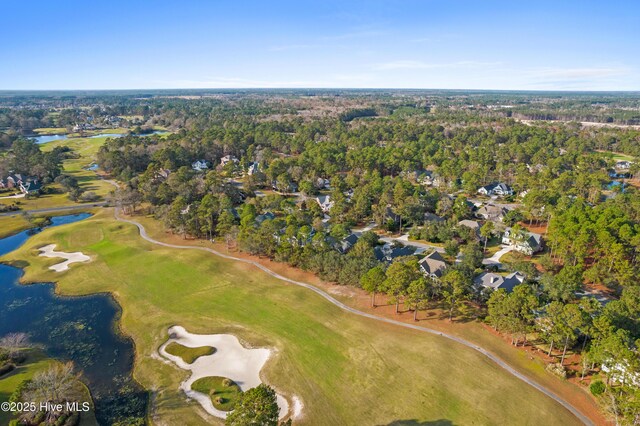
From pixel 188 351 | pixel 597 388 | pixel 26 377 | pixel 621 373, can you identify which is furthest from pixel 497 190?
pixel 26 377

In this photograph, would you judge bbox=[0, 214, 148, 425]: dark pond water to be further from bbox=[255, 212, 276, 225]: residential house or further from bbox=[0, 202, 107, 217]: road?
bbox=[0, 202, 107, 217]: road

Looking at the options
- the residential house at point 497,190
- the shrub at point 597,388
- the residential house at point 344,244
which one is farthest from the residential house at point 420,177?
the shrub at point 597,388

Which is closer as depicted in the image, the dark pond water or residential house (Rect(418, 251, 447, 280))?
the dark pond water

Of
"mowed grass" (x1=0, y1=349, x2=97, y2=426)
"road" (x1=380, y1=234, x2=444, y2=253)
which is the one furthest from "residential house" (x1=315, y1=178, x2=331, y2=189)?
"mowed grass" (x1=0, y1=349, x2=97, y2=426)

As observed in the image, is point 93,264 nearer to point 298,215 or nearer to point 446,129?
point 298,215

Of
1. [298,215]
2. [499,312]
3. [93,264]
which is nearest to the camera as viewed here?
[499,312]

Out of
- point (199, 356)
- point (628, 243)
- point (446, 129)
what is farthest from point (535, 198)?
point (446, 129)

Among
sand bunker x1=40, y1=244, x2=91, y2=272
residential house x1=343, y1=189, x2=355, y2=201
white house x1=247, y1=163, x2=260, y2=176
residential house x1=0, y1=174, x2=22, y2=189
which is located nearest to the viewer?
sand bunker x1=40, y1=244, x2=91, y2=272
